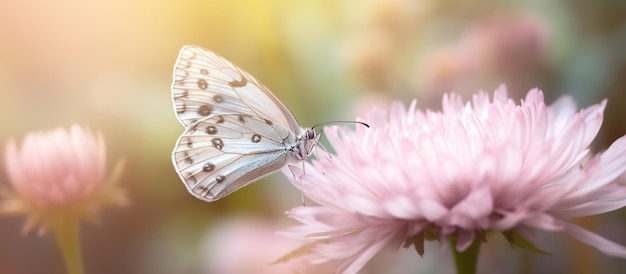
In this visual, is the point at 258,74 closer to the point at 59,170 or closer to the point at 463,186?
the point at 59,170

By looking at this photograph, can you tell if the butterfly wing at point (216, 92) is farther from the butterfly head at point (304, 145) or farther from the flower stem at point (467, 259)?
the flower stem at point (467, 259)

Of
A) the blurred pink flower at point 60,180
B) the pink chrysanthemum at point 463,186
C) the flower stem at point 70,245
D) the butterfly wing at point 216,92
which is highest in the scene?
the butterfly wing at point 216,92

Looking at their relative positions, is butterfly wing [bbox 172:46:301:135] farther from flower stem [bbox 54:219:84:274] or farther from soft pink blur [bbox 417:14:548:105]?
soft pink blur [bbox 417:14:548:105]

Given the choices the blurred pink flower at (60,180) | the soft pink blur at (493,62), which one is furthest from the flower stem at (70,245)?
the soft pink blur at (493,62)

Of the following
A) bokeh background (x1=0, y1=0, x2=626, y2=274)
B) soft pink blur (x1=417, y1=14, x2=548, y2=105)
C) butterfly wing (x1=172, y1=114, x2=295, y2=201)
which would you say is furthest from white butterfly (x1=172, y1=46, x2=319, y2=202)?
soft pink blur (x1=417, y1=14, x2=548, y2=105)

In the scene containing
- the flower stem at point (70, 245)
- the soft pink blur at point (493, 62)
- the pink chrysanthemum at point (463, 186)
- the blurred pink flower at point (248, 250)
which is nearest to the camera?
the pink chrysanthemum at point (463, 186)

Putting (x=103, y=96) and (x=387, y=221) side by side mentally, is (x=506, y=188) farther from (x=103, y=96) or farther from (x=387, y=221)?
(x=103, y=96)

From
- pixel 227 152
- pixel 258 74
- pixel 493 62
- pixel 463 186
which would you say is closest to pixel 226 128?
pixel 227 152
